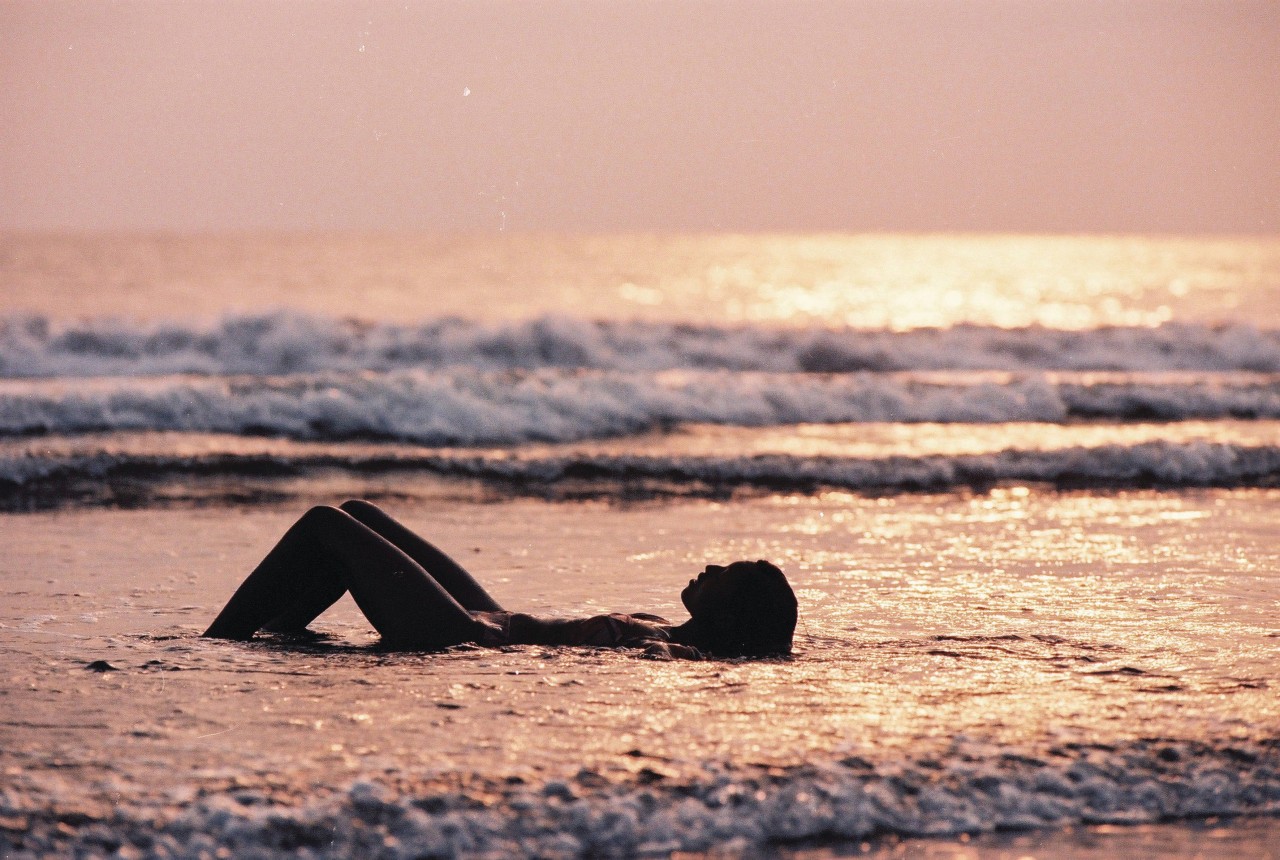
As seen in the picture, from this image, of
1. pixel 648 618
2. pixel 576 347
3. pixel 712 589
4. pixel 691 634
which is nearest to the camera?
pixel 712 589

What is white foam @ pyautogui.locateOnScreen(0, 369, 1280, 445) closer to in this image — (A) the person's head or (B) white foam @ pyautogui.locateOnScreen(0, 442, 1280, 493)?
(B) white foam @ pyautogui.locateOnScreen(0, 442, 1280, 493)

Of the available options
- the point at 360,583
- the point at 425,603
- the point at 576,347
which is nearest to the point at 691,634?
the point at 425,603

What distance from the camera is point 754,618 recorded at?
5.15 metres

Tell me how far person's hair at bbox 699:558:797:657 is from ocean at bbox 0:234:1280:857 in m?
0.17

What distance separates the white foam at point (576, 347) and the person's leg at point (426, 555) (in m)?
14.3

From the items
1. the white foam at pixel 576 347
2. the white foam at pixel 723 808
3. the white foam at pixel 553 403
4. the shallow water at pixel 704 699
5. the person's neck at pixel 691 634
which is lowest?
the white foam at pixel 723 808

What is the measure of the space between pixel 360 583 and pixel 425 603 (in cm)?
26

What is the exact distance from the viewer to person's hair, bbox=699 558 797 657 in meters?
5.05

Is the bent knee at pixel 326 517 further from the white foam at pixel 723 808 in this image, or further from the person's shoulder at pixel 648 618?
the white foam at pixel 723 808

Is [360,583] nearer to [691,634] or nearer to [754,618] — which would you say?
[691,634]

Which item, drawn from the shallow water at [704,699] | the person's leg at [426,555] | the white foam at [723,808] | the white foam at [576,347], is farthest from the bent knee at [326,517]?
the white foam at [576,347]

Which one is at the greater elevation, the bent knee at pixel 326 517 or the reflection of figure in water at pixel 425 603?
the bent knee at pixel 326 517

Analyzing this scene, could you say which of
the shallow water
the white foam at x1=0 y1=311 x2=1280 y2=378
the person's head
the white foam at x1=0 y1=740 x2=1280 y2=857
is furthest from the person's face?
the white foam at x1=0 y1=311 x2=1280 y2=378

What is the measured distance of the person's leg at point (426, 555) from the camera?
17.9 ft
